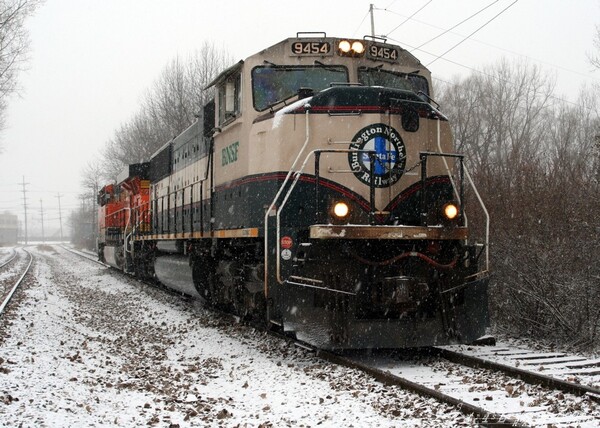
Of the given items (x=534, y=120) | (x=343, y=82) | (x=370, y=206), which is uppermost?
(x=534, y=120)

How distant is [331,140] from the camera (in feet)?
24.5

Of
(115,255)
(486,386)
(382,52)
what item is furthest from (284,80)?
(115,255)

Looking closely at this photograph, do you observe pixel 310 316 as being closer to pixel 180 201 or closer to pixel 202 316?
pixel 202 316

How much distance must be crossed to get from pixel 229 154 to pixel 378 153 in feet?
8.78

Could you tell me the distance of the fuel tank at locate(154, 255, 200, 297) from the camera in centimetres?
1184

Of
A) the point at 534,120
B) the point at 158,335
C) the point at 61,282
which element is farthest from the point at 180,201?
the point at 534,120

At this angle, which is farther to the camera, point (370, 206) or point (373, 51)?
point (373, 51)

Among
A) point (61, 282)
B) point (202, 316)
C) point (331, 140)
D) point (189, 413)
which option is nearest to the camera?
point (189, 413)

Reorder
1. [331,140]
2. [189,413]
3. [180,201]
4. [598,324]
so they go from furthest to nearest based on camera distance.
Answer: [180,201]
[598,324]
[331,140]
[189,413]

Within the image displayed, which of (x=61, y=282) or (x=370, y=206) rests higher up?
(x=370, y=206)

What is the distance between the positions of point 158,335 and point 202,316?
1.92 metres

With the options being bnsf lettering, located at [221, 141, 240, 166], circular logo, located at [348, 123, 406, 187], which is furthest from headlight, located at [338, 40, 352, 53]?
bnsf lettering, located at [221, 141, 240, 166]

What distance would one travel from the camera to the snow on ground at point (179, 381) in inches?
199

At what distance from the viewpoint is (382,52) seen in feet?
27.7
